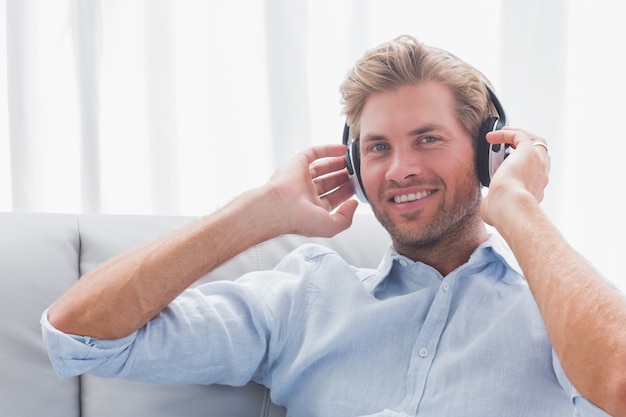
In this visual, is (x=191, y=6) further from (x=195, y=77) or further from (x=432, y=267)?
(x=432, y=267)

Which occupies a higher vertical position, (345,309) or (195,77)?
(195,77)

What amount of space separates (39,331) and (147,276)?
222 millimetres

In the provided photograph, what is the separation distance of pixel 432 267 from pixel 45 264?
2.22 ft

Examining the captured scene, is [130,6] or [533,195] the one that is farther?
[130,6]

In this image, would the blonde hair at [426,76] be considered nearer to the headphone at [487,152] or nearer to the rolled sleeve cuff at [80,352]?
the headphone at [487,152]

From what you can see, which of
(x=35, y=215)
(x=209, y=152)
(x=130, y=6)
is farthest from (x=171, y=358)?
(x=130, y=6)

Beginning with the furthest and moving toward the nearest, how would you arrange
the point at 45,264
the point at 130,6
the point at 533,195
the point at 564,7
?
the point at 564,7, the point at 130,6, the point at 45,264, the point at 533,195

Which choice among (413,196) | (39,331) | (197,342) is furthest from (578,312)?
(39,331)

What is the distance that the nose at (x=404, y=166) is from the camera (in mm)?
1506

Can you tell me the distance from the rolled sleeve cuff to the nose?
0.52m

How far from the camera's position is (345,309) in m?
1.51

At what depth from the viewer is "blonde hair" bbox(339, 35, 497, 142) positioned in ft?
5.09

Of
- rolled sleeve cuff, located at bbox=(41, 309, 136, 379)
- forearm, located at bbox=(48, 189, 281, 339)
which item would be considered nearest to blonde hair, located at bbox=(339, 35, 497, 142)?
forearm, located at bbox=(48, 189, 281, 339)

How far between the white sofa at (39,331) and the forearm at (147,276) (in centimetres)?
9
